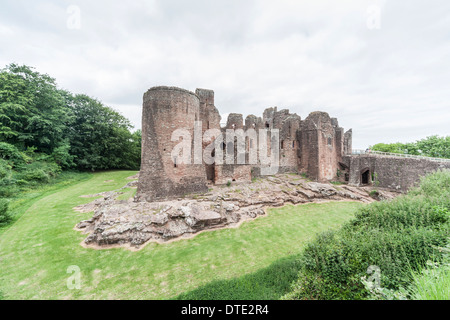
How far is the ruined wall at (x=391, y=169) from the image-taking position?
57.3 feet

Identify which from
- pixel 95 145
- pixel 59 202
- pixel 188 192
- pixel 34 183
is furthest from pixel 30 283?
pixel 95 145

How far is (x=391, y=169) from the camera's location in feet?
63.5

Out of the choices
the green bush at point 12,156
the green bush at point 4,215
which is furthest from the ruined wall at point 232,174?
the green bush at point 12,156

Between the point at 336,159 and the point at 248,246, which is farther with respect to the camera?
the point at 336,159

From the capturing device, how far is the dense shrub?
12.2ft

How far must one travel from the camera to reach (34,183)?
17250 mm

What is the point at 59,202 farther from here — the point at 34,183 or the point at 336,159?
the point at 336,159

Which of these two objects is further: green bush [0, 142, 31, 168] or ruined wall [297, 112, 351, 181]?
ruined wall [297, 112, 351, 181]

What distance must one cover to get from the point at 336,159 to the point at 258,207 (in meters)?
17.9

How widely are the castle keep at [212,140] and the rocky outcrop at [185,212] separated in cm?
179

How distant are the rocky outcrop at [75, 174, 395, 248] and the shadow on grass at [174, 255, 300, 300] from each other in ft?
15.2

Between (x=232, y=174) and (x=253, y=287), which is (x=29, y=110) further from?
(x=253, y=287)

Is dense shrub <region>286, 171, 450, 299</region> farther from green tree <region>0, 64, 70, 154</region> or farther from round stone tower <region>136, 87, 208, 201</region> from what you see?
green tree <region>0, 64, 70, 154</region>

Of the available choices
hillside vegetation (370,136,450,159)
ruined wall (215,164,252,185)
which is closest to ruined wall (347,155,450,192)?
ruined wall (215,164,252,185)
